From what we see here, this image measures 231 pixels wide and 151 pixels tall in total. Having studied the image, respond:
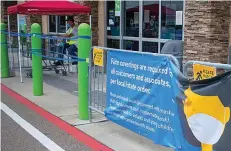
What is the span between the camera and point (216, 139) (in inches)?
141

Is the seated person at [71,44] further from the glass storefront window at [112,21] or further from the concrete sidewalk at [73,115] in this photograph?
the glass storefront window at [112,21]

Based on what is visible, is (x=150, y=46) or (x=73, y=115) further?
(x=150, y=46)

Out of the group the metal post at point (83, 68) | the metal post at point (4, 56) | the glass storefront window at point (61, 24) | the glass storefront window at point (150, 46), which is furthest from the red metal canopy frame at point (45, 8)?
the glass storefront window at point (61, 24)

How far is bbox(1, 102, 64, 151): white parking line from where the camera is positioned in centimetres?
515

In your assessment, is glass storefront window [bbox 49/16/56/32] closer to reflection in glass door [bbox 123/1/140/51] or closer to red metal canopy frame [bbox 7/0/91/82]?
red metal canopy frame [bbox 7/0/91/82]

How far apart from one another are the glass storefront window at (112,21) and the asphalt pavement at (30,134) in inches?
212

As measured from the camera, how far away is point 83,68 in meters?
6.10

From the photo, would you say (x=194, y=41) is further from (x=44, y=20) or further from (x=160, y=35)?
(x=44, y=20)

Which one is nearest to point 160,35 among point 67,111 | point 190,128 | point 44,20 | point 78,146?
point 67,111

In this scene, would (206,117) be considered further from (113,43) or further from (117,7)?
(113,43)

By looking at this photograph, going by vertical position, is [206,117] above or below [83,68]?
below

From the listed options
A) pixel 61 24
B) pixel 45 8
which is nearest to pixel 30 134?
pixel 45 8

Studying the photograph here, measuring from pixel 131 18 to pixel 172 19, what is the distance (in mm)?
1899

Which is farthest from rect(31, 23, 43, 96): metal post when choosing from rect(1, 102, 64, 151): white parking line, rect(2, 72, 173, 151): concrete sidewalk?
rect(1, 102, 64, 151): white parking line
